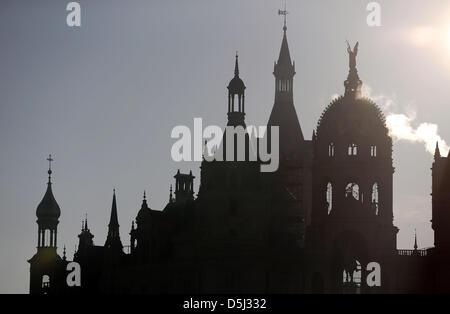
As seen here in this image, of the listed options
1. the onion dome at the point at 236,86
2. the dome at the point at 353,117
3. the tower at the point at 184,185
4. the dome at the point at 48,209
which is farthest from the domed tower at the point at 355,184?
the dome at the point at 48,209

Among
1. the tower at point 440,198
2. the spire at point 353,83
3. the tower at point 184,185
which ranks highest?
the spire at point 353,83

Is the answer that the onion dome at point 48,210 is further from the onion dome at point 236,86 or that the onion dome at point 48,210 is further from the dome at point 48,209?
the onion dome at point 236,86

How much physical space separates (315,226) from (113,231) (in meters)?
39.5

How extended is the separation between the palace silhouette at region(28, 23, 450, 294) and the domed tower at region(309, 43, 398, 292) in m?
0.08

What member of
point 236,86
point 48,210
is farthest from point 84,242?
point 236,86

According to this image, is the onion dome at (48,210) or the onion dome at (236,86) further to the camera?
the onion dome at (48,210)

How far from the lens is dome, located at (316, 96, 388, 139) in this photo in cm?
13475

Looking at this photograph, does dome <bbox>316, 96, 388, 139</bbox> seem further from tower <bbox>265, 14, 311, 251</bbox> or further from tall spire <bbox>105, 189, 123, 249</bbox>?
tall spire <bbox>105, 189, 123, 249</bbox>

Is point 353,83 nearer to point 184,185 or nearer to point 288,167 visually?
point 288,167

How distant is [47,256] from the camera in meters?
186

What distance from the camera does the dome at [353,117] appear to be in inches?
5305

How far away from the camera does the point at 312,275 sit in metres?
136

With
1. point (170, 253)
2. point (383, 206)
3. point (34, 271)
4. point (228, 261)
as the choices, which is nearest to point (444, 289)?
point (383, 206)
